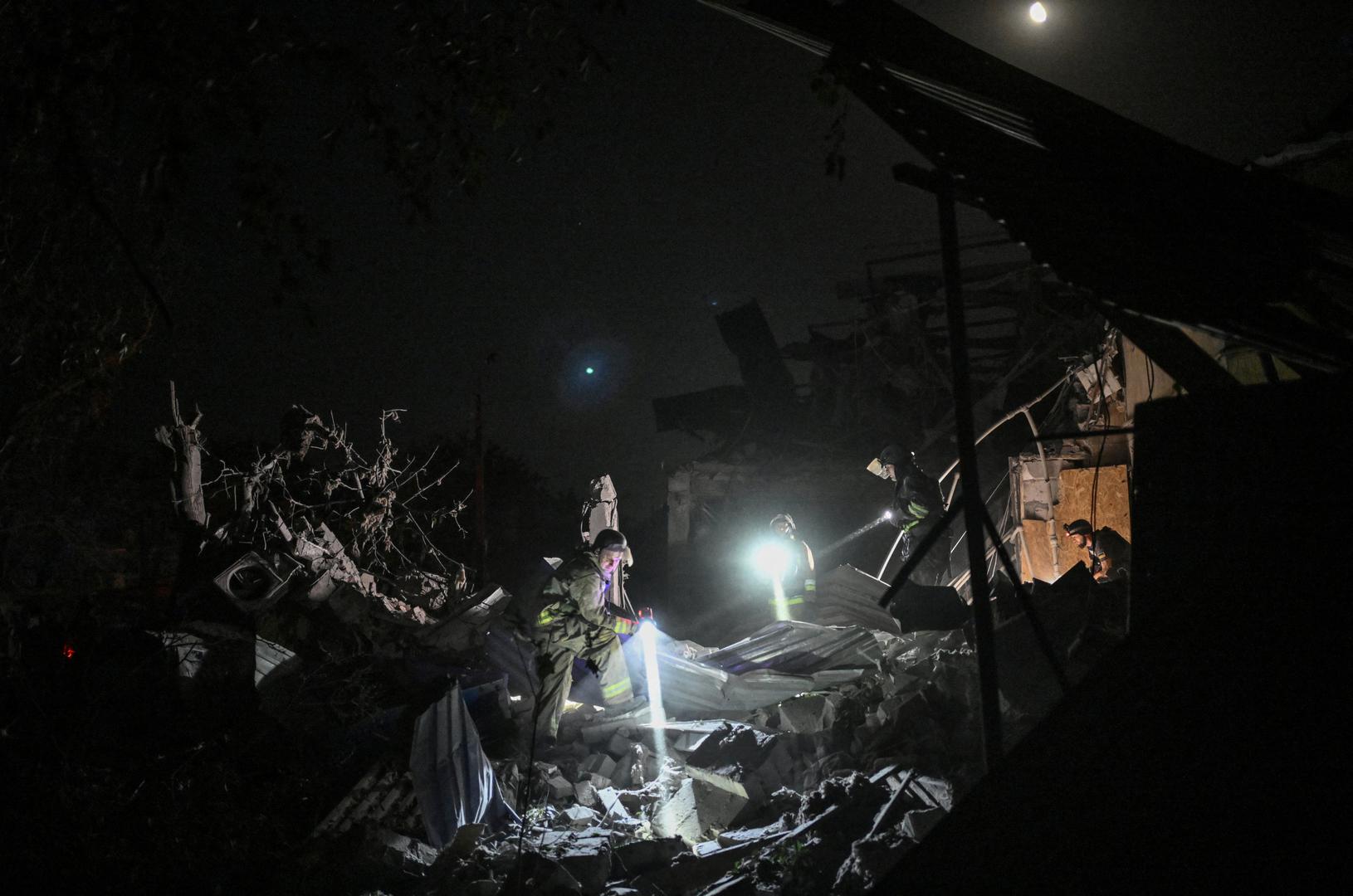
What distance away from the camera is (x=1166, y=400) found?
232 cm

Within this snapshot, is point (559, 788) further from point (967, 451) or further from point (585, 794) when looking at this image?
point (967, 451)

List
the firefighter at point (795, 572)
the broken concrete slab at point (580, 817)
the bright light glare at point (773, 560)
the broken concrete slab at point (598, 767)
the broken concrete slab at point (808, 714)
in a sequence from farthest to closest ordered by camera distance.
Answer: the bright light glare at point (773, 560) → the firefighter at point (795, 572) → the broken concrete slab at point (598, 767) → the broken concrete slab at point (808, 714) → the broken concrete slab at point (580, 817)

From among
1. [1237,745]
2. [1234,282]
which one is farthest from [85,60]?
[1234,282]

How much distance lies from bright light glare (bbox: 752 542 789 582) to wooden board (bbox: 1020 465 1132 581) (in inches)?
121

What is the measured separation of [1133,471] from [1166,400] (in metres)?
0.25

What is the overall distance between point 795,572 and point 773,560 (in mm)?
349

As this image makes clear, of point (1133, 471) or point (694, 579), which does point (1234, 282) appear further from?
point (694, 579)

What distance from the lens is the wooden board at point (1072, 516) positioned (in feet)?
27.9

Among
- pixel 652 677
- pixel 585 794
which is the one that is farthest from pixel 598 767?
pixel 652 677

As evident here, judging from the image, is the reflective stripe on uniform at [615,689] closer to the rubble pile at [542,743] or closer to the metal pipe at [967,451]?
the rubble pile at [542,743]

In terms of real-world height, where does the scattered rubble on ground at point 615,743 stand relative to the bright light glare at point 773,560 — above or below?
below

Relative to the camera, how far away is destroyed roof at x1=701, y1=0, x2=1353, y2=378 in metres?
2.59

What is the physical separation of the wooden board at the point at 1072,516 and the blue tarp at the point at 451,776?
6724 mm

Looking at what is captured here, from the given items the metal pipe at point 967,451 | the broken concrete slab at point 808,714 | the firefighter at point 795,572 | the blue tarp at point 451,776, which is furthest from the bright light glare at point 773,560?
the metal pipe at point 967,451
